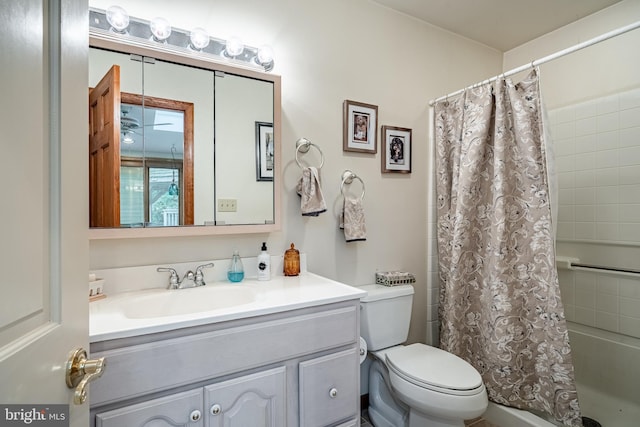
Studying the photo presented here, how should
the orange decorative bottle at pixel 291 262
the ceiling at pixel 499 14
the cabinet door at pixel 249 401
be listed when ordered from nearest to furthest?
the cabinet door at pixel 249 401, the orange decorative bottle at pixel 291 262, the ceiling at pixel 499 14

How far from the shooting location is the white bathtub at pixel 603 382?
176 cm

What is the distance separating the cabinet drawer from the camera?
1.21 metres

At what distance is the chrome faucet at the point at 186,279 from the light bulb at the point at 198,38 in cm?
104

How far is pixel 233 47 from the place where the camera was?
61.6 inches

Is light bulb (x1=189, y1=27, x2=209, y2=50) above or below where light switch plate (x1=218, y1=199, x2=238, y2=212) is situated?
above

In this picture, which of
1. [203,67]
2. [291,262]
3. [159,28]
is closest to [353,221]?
[291,262]

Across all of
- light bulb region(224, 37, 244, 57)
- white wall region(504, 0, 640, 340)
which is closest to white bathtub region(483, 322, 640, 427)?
white wall region(504, 0, 640, 340)

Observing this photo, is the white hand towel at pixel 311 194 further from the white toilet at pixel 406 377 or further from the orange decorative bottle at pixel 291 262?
the white toilet at pixel 406 377

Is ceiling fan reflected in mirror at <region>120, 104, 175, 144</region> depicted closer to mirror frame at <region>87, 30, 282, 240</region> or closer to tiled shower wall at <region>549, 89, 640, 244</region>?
mirror frame at <region>87, 30, 282, 240</region>

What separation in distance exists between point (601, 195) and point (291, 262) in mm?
2022

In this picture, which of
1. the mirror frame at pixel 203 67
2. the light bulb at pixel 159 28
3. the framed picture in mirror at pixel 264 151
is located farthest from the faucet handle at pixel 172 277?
the light bulb at pixel 159 28

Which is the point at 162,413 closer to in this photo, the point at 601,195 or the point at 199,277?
the point at 199,277

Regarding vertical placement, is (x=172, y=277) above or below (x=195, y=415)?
above

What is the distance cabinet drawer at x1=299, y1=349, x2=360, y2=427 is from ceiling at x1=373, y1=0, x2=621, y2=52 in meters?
2.09
